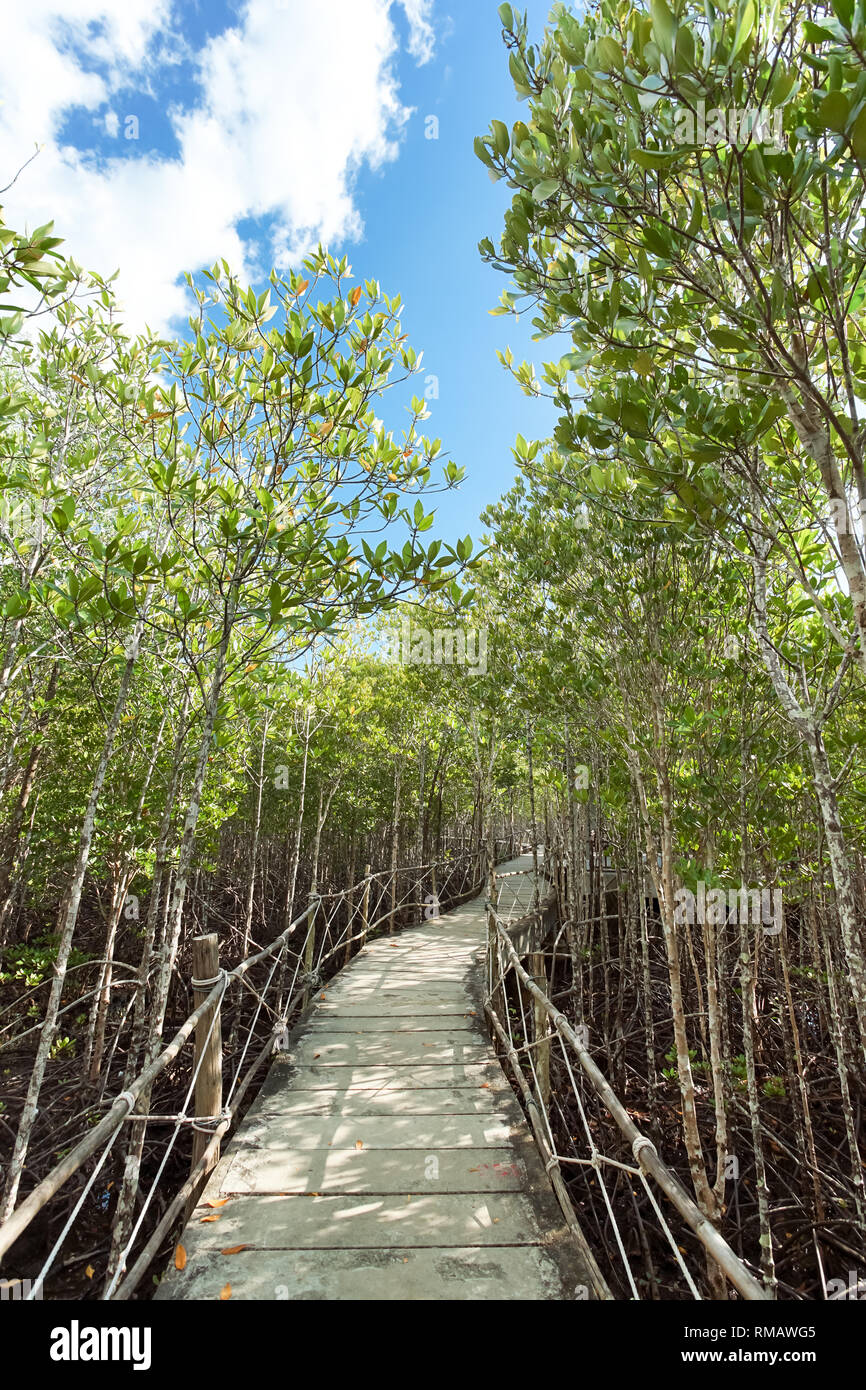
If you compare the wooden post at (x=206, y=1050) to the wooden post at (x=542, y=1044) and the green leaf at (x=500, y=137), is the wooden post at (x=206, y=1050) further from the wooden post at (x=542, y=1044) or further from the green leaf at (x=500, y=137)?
the green leaf at (x=500, y=137)

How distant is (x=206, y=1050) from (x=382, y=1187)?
106 cm

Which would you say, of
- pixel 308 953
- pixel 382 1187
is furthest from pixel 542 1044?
pixel 308 953

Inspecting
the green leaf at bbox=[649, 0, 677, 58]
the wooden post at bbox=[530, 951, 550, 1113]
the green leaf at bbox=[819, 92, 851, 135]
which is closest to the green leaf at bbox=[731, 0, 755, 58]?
the green leaf at bbox=[649, 0, 677, 58]

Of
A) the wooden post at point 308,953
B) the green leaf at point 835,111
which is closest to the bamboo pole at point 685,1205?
the green leaf at point 835,111

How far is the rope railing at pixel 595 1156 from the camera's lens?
1.76m

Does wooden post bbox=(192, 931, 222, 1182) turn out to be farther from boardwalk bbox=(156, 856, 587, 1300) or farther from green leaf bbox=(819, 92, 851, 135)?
green leaf bbox=(819, 92, 851, 135)

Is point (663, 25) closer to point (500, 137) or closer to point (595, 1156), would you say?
point (500, 137)

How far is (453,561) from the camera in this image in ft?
9.50

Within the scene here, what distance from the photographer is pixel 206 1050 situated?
304cm

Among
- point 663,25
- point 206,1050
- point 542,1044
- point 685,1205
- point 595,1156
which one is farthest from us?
point 542,1044

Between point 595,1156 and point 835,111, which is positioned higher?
point 835,111

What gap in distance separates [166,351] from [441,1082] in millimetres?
4995

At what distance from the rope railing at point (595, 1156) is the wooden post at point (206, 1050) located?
5.37 ft

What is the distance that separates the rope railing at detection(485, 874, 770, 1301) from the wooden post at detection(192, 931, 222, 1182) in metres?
1.64
